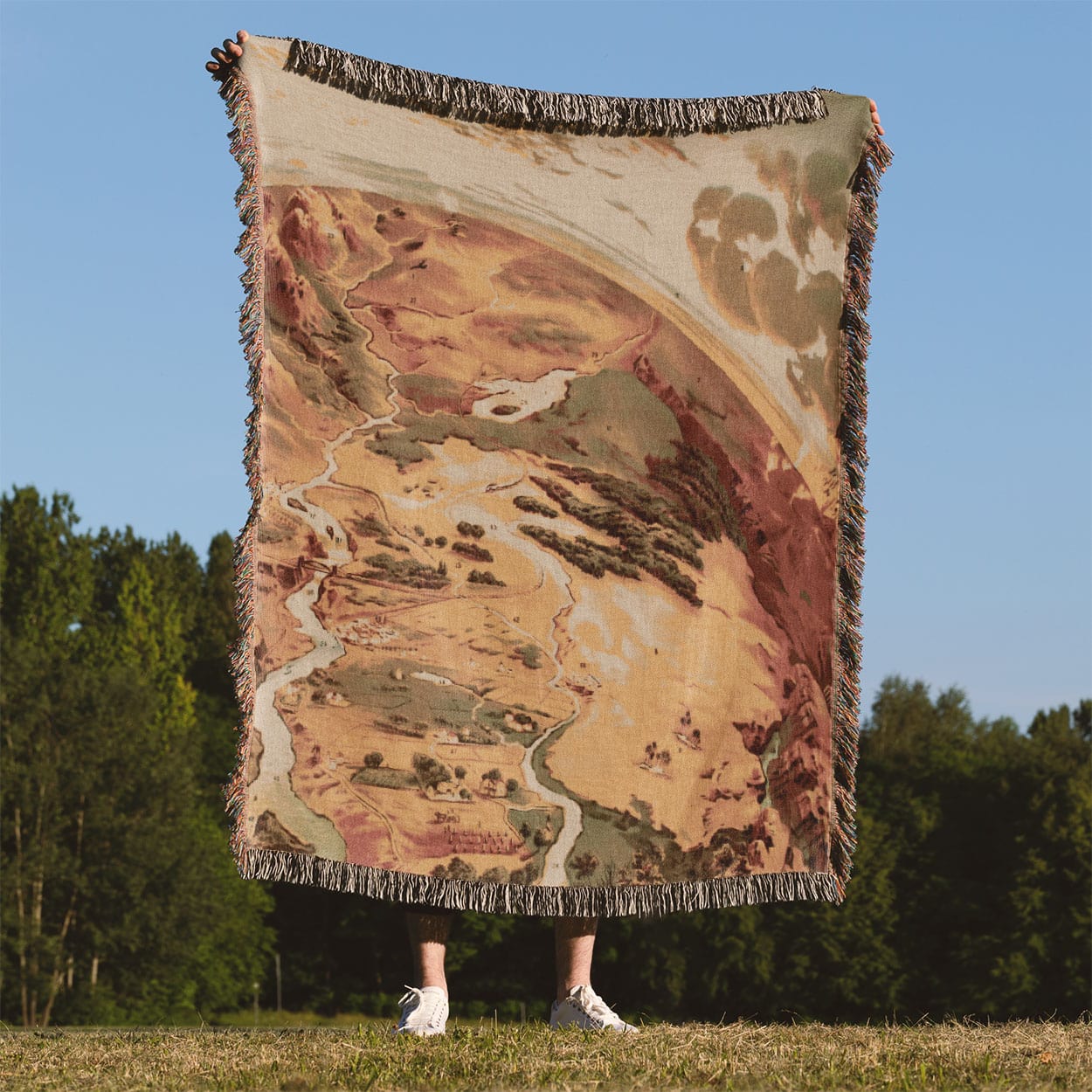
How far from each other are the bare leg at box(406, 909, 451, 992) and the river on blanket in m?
0.24

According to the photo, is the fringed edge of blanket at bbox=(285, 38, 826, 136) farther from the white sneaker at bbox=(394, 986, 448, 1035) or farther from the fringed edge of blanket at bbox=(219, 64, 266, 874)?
the white sneaker at bbox=(394, 986, 448, 1035)

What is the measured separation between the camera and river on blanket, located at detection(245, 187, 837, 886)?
6.25 m

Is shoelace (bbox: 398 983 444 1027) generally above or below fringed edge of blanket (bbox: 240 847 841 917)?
below

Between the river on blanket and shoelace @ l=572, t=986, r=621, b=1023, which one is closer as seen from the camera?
shoelace @ l=572, t=986, r=621, b=1023

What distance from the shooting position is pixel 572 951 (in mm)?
6375

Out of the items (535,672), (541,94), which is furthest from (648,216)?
(535,672)

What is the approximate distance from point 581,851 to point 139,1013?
32.6 meters

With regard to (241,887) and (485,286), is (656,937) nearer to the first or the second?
(241,887)

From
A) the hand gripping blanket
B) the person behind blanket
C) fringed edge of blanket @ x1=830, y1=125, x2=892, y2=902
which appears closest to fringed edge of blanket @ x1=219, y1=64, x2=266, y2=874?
the hand gripping blanket

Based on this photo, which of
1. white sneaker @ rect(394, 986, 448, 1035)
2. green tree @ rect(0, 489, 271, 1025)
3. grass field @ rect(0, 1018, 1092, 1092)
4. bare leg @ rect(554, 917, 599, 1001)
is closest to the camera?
grass field @ rect(0, 1018, 1092, 1092)

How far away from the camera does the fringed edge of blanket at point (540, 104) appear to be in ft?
21.5

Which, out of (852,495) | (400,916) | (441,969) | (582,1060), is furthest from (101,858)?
(582,1060)

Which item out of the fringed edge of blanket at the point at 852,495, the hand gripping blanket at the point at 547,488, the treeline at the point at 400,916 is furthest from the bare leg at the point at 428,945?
the treeline at the point at 400,916

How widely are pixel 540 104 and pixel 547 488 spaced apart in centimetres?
178
